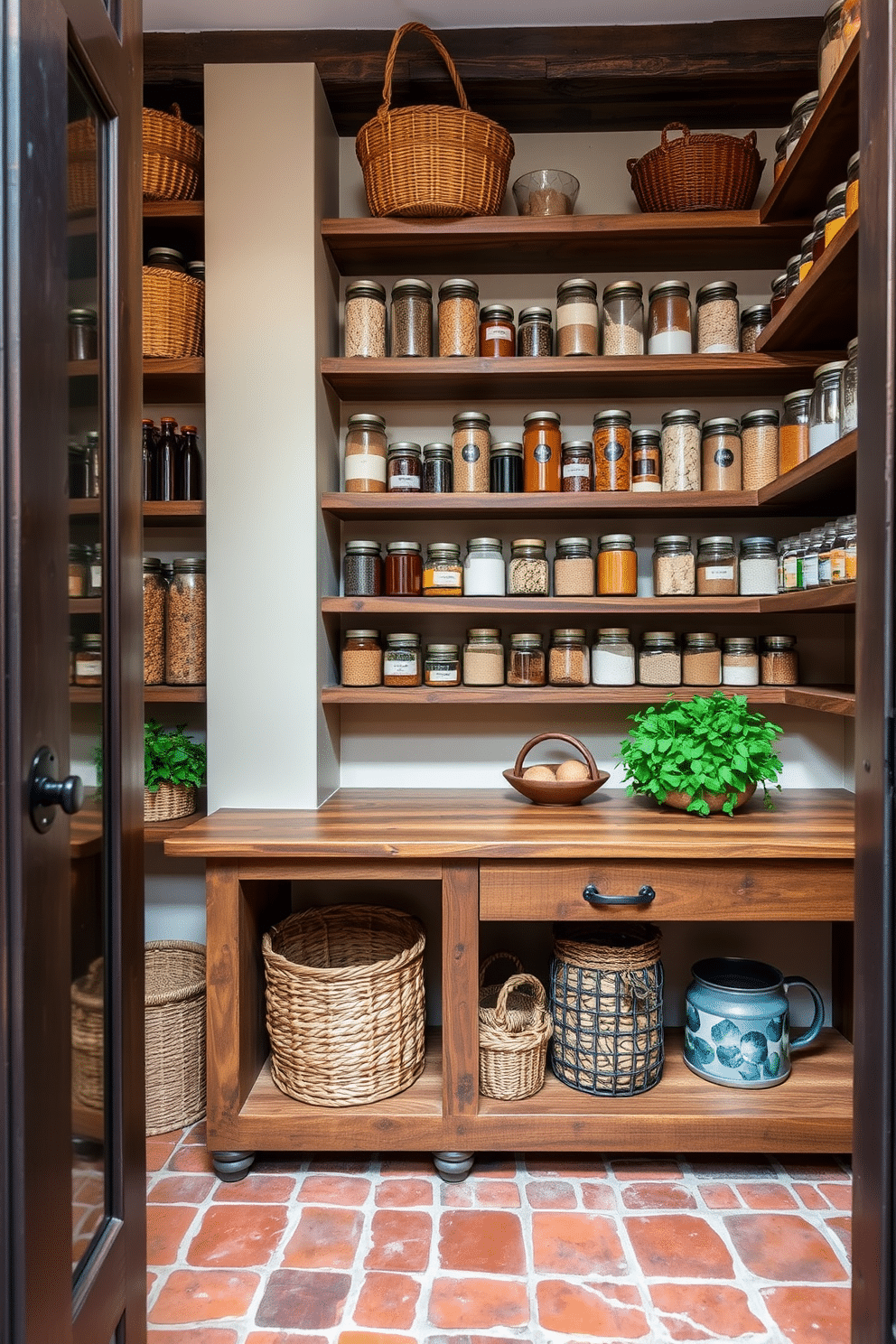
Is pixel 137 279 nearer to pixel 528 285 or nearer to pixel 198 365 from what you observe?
pixel 198 365

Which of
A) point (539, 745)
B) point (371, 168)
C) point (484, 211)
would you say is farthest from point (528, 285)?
point (539, 745)

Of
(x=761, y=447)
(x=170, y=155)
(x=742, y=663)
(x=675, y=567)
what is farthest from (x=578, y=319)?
(x=170, y=155)

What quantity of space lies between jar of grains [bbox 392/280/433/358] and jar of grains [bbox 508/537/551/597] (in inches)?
21.4

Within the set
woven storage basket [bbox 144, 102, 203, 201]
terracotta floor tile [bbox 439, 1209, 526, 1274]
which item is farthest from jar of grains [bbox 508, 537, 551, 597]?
terracotta floor tile [bbox 439, 1209, 526, 1274]

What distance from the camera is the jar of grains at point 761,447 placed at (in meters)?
2.09

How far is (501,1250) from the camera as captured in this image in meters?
1.54

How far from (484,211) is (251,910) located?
5.68 ft

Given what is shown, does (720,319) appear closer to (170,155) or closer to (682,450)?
(682,450)

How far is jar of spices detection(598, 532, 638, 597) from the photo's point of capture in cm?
213

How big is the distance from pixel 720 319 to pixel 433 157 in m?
0.79

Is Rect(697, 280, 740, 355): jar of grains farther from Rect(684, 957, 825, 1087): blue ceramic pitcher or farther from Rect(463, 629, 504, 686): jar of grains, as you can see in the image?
Rect(684, 957, 825, 1087): blue ceramic pitcher

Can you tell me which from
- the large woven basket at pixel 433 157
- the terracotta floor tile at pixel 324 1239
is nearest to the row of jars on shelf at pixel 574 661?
the large woven basket at pixel 433 157

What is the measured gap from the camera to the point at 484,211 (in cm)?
206

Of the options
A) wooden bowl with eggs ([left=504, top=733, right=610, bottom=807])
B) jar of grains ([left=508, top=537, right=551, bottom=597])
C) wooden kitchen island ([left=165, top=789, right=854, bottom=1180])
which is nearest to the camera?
wooden kitchen island ([left=165, top=789, right=854, bottom=1180])
